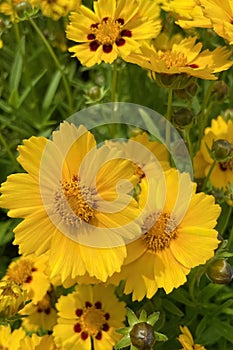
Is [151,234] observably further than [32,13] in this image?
No

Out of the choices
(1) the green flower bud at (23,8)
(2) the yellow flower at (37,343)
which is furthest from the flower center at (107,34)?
(2) the yellow flower at (37,343)

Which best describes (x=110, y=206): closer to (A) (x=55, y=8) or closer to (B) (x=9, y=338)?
(B) (x=9, y=338)

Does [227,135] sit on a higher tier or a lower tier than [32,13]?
lower

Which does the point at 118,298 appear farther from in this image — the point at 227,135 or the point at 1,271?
the point at 227,135

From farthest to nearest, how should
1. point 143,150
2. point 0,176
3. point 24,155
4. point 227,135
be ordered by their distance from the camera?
point 0,176 < point 227,135 < point 143,150 < point 24,155

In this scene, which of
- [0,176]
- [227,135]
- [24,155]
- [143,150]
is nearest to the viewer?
[24,155]

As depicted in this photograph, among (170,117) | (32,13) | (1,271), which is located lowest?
(1,271)

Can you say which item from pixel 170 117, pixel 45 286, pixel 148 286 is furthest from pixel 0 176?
pixel 148 286
